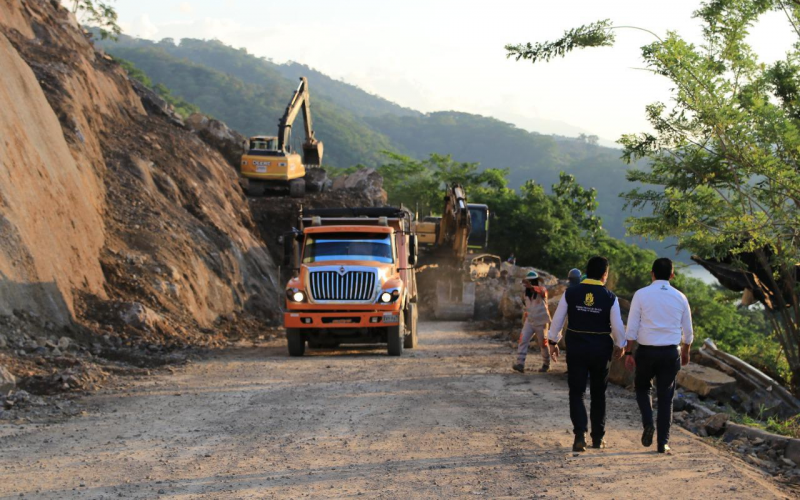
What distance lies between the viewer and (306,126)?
43.8 metres

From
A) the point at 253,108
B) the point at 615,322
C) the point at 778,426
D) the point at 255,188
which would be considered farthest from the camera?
the point at 253,108

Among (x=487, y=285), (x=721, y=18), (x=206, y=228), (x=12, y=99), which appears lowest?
(x=487, y=285)

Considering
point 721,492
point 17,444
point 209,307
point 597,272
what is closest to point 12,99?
point 209,307

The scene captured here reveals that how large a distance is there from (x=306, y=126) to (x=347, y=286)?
27586 millimetres

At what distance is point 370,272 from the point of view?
17.5 meters

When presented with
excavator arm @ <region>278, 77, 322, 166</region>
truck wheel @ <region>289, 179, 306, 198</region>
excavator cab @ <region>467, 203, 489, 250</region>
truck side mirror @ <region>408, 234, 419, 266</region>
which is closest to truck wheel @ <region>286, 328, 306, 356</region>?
truck side mirror @ <region>408, 234, 419, 266</region>

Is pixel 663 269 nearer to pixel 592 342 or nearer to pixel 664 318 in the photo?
pixel 664 318

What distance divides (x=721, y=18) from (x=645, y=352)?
968 centimetres

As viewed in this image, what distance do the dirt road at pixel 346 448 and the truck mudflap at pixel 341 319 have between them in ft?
10.3

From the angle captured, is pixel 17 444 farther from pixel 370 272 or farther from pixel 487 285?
pixel 487 285

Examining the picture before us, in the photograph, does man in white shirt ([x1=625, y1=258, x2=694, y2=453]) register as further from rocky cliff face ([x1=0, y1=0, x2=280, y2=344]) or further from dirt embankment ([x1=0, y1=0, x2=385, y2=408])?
rocky cliff face ([x1=0, y1=0, x2=280, y2=344])

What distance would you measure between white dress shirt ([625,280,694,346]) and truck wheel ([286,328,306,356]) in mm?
9502

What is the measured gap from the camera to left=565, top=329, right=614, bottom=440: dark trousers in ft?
29.2

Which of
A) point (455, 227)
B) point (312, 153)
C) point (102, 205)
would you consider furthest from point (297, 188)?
point (102, 205)
